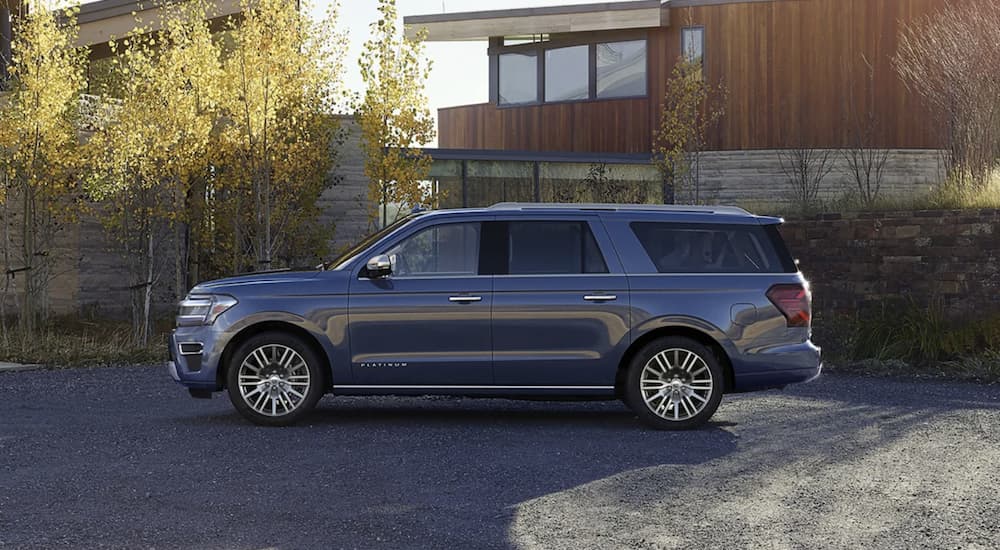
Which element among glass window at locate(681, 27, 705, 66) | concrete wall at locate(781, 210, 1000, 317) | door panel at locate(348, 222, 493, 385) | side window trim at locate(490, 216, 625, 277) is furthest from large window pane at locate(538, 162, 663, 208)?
door panel at locate(348, 222, 493, 385)

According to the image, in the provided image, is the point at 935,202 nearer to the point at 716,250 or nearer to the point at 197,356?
the point at 716,250

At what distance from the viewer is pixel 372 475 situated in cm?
Result: 834

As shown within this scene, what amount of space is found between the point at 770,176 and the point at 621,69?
464cm

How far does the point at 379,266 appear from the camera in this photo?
10344mm

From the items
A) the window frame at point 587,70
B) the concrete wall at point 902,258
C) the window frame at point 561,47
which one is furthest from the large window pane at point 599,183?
the concrete wall at point 902,258

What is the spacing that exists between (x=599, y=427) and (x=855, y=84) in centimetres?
1984

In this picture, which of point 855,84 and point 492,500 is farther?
point 855,84

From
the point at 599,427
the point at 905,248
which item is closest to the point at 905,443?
the point at 599,427

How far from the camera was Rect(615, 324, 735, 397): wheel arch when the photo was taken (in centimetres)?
1051

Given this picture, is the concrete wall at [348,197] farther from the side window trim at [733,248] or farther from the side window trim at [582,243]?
the side window trim at [733,248]

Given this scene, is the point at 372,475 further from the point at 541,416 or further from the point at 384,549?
the point at 541,416

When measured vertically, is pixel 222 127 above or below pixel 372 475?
above

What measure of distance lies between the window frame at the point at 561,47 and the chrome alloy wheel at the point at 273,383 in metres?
20.8

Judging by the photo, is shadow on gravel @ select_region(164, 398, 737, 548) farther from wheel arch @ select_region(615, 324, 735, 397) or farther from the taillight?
the taillight
